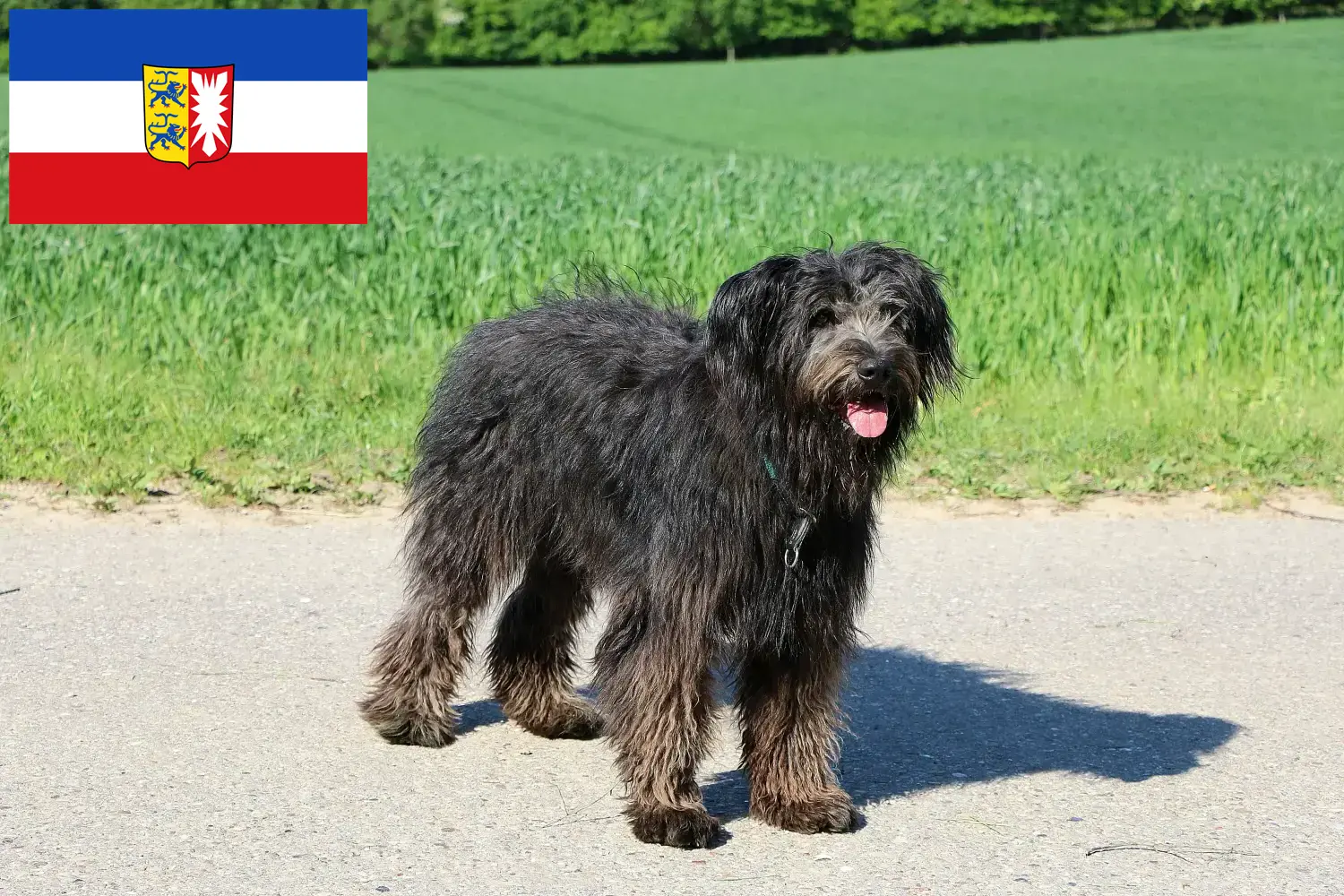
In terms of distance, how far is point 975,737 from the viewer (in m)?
5.36

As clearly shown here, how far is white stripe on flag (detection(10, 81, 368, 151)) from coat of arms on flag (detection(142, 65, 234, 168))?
1513 millimetres

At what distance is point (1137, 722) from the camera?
5492 millimetres

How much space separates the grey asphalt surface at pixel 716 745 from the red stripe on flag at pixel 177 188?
26.1ft

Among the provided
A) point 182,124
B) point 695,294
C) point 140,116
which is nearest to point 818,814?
point 695,294

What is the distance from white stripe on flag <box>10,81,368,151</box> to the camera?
52.4 ft

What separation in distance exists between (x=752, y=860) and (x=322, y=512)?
4257 millimetres

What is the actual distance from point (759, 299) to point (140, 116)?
13.4 metres

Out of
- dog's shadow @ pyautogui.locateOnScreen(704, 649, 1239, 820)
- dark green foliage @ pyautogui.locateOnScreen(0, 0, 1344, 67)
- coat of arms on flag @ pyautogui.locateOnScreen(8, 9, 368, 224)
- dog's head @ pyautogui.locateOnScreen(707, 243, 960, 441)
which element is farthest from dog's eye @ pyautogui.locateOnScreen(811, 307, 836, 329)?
dark green foliage @ pyautogui.locateOnScreen(0, 0, 1344, 67)

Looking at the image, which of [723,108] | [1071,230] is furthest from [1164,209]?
[723,108]

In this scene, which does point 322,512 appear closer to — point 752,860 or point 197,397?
point 197,397

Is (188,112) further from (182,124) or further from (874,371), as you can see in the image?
(874,371)

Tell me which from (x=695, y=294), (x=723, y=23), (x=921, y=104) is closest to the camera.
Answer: (x=695, y=294)

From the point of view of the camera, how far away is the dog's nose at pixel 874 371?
391 cm

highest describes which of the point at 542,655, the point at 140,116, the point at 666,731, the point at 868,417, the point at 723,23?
the point at 723,23
